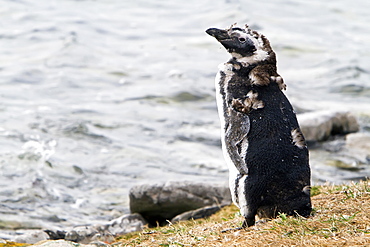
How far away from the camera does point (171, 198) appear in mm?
9992

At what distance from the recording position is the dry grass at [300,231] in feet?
16.8

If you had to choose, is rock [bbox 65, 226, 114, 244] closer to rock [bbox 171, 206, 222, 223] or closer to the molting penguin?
rock [bbox 171, 206, 222, 223]

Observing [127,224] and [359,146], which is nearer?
[127,224]

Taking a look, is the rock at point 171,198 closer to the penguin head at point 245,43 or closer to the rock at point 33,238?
the rock at point 33,238

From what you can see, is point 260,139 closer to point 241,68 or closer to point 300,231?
point 241,68

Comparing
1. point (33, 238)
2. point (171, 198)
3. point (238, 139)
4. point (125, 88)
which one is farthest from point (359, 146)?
point (238, 139)

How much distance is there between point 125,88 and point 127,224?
35.5ft

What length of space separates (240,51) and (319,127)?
33.8ft

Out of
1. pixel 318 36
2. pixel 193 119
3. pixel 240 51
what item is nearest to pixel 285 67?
pixel 318 36

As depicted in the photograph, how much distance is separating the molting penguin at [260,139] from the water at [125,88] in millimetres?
5637

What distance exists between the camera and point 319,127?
1591 cm

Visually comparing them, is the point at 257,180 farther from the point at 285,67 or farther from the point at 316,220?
the point at 285,67

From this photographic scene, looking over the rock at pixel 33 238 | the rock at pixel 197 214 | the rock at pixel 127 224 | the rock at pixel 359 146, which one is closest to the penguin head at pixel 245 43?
the rock at pixel 197 214

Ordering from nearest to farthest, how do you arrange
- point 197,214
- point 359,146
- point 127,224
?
point 197,214
point 127,224
point 359,146
